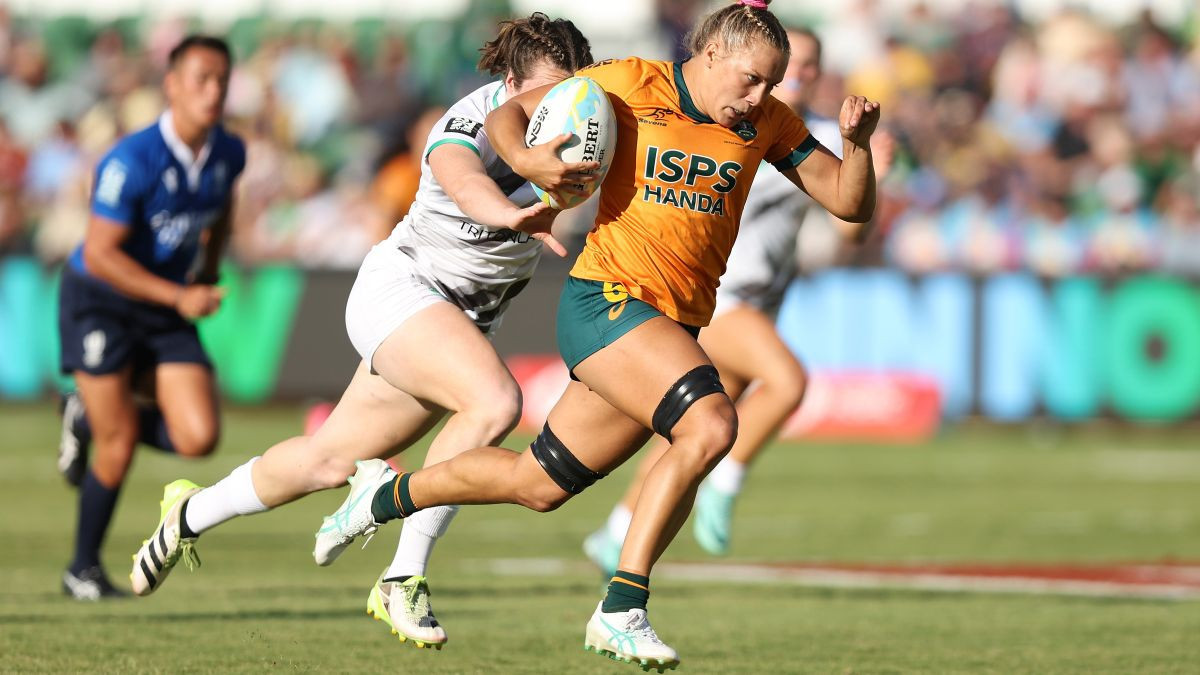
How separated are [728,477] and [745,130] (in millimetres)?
3701

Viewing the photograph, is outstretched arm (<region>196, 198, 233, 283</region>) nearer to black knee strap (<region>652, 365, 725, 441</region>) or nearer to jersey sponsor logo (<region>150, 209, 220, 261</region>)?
jersey sponsor logo (<region>150, 209, 220, 261</region>)

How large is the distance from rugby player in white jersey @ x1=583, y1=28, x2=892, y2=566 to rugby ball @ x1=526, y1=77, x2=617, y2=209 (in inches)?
131

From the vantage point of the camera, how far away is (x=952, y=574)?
1002cm

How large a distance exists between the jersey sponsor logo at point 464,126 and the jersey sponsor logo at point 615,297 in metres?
0.86

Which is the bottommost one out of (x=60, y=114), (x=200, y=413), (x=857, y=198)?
(x=200, y=413)

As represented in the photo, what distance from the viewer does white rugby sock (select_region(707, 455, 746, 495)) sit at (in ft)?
31.0

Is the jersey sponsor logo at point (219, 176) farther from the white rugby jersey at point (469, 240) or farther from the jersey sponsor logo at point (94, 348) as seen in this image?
the white rugby jersey at point (469, 240)

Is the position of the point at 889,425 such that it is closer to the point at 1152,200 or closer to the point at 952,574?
the point at 1152,200

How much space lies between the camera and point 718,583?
375 inches

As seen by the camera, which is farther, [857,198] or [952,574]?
[952,574]

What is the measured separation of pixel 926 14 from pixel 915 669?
17.9 m

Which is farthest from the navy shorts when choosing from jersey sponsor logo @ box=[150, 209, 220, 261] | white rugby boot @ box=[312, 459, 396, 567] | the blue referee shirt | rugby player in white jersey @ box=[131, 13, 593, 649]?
white rugby boot @ box=[312, 459, 396, 567]

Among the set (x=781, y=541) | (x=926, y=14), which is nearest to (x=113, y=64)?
(x=926, y=14)

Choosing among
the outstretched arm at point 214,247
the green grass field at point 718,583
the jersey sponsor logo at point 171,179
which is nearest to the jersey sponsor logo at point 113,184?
the jersey sponsor logo at point 171,179
